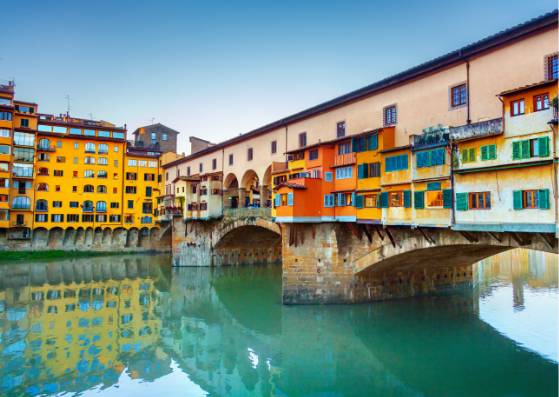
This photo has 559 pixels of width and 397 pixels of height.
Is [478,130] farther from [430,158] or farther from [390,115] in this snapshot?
[390,115]

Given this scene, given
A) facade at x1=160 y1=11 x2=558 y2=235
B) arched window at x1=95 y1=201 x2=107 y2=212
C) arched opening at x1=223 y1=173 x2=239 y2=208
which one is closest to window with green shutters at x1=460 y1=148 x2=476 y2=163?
facade at x1=160 y1=11 x2=558 y2=235

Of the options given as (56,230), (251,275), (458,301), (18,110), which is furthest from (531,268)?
(18,110)

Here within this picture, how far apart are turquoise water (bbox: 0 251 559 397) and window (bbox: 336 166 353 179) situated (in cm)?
788

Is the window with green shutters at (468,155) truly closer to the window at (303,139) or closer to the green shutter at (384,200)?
the green shutter at (384,200)

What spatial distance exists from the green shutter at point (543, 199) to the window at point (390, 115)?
900 centimetres

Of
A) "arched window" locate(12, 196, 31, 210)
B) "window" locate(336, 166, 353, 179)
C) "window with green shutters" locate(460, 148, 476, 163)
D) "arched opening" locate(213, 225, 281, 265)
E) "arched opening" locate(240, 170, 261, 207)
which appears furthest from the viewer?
"arched window" locate(12, 196, 31, 210)

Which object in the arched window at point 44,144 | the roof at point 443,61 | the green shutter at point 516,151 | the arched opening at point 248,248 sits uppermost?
the arched window at point 44,144

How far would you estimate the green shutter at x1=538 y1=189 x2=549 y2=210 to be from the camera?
45.1 feet

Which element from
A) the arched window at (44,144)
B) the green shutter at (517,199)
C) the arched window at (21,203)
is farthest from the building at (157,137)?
the green shutter at (517,199)

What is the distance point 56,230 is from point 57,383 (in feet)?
149

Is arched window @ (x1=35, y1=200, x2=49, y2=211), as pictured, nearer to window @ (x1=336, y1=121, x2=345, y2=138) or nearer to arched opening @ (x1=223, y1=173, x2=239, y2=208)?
arched opening @ (x1=223, y1=173, x2=239, y2=208)

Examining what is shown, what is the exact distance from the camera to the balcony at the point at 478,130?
15.0m

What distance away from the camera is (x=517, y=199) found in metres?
14.6

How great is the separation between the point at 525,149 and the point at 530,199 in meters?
1.83
